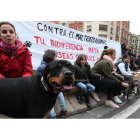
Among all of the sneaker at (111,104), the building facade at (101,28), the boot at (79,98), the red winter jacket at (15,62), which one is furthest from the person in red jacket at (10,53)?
the building facade at (101,28)

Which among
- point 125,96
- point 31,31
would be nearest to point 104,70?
point 125,96

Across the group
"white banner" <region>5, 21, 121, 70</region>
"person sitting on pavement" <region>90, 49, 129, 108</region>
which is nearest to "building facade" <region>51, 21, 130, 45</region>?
"white banner" <region>5, 21, 121, 70</region>

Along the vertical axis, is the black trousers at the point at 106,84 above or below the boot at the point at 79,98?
above

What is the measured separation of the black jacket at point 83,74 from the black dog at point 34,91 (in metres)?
1.63

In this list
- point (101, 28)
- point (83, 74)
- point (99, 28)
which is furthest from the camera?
point (101, 28)

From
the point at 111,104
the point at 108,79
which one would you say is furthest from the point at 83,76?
the point at 111,104

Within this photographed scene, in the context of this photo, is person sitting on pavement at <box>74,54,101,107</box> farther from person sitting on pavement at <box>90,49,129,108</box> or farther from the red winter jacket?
the red winter jacket

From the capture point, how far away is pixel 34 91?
173 cm

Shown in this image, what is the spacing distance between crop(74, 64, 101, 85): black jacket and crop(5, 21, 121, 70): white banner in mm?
1241

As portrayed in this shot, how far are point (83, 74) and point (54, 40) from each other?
1.68 metres

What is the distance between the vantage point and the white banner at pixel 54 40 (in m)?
3.56

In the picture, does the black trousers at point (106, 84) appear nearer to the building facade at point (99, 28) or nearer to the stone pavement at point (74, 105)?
the stone pavement at point (74, 105)

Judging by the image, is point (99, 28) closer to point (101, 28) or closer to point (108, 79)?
point (101, 28)

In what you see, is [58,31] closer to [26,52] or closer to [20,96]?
[26,52]
